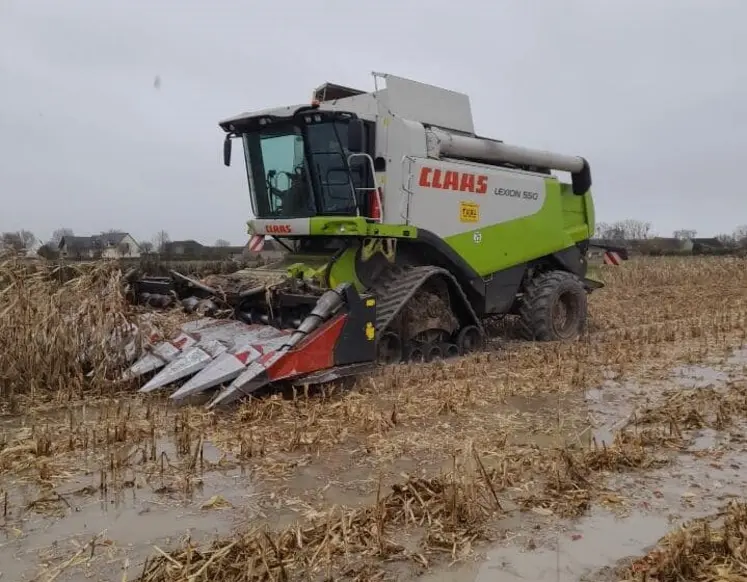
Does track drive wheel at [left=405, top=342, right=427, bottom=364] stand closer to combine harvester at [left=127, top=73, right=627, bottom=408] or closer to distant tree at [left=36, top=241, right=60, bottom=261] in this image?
combine harvester at [left=127, top=73, right=627, bottom=408]

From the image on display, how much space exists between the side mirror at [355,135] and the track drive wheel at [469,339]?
8.76 ft

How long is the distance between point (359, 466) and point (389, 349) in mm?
3241

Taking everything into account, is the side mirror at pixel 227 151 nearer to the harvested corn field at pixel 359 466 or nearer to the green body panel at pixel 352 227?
the green body panel at pixel 352 227

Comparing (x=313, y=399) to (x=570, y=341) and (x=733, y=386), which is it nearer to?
(x=733, y=386)

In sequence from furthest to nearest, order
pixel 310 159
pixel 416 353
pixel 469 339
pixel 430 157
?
pixel 469 339 < pixel 430 157 < pixel 416 353 < pixel 310 159

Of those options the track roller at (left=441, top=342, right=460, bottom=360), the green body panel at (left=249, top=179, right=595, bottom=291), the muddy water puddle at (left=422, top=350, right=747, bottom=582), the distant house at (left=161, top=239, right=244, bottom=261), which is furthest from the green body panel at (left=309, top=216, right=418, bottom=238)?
the distant house at (left=161, top=239, right=244, bottom=261)

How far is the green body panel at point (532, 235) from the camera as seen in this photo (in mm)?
8383

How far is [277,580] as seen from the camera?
2627 mm

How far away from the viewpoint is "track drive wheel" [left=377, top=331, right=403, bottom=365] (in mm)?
7133

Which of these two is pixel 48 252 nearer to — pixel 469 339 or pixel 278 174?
pixel 278 174

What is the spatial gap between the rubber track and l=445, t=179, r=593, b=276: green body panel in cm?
59

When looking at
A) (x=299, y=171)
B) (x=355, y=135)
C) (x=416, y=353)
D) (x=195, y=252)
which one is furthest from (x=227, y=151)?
(x=195, y=252)

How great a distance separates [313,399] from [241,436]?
1.27 meters

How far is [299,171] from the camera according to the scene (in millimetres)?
7594
